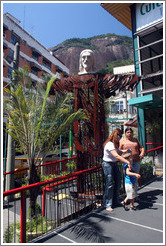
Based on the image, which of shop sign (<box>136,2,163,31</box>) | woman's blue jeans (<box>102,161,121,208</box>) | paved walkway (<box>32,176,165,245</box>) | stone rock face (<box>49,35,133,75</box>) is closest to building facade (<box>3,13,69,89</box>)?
shop sign (<box>136,2,163,31</box>)

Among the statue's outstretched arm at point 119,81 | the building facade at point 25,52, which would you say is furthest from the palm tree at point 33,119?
the building facade at point 25,52

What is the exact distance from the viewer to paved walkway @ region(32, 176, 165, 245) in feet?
9.32

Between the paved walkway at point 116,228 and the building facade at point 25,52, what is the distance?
61.3ft

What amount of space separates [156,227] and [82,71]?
4260 millimetres

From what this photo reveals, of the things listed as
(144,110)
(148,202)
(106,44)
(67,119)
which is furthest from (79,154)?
(106,44)

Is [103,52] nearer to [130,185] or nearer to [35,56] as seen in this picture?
[35,56]

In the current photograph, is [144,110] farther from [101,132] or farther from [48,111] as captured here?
[48,111]

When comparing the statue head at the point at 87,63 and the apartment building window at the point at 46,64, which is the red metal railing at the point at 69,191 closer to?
the statue head at the point at 87,63

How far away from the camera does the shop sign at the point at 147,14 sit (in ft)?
35.8

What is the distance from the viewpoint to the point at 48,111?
15.2 feet

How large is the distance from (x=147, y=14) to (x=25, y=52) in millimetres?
22801

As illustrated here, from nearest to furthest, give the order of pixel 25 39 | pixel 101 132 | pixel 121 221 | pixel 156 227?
pixel 156 227 < pixel 121 221 < pixel 101 132 < pixel 25 39

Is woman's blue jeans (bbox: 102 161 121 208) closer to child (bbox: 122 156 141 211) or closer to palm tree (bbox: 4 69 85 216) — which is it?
child (bbox: 122 156 141 211)

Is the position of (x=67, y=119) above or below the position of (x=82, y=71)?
below
